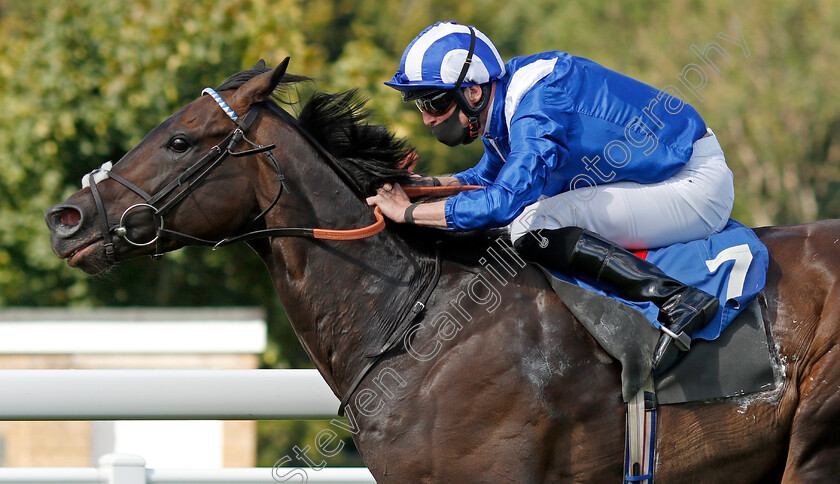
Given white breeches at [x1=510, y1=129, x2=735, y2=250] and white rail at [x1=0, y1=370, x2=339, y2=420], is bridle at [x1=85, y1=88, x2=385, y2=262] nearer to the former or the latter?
white breeches at [x1=510, y1=129, x2=735, y2=250]

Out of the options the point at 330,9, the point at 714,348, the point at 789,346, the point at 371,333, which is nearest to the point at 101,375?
the point at 371,333

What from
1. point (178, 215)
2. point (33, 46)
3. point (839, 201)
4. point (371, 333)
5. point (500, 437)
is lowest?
point (500, 437)

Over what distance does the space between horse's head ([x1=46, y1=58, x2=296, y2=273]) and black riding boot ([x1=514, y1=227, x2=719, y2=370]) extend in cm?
106

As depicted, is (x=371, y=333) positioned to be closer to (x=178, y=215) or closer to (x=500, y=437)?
(x=500, y=437)

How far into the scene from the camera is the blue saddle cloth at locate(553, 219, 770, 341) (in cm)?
322

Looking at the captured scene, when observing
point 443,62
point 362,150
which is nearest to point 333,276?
point 362,150

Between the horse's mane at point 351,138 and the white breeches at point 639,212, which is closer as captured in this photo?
the white breeches at point 639,212

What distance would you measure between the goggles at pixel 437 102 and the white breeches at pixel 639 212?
0.51 metres

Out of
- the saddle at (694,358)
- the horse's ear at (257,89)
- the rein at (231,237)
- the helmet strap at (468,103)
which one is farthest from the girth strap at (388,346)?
the horse's ear at (257,89)

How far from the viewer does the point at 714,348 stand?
3.23m

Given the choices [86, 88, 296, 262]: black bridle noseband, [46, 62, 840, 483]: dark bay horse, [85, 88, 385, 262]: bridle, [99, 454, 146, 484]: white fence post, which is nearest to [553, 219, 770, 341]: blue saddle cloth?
[46, 62, 840, 483]: dark bay horse

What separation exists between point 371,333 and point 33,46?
8476 mm

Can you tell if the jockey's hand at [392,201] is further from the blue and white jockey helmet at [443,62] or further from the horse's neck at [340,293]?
the blue and white jockey helmet at [443,62]

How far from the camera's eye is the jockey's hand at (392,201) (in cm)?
344
